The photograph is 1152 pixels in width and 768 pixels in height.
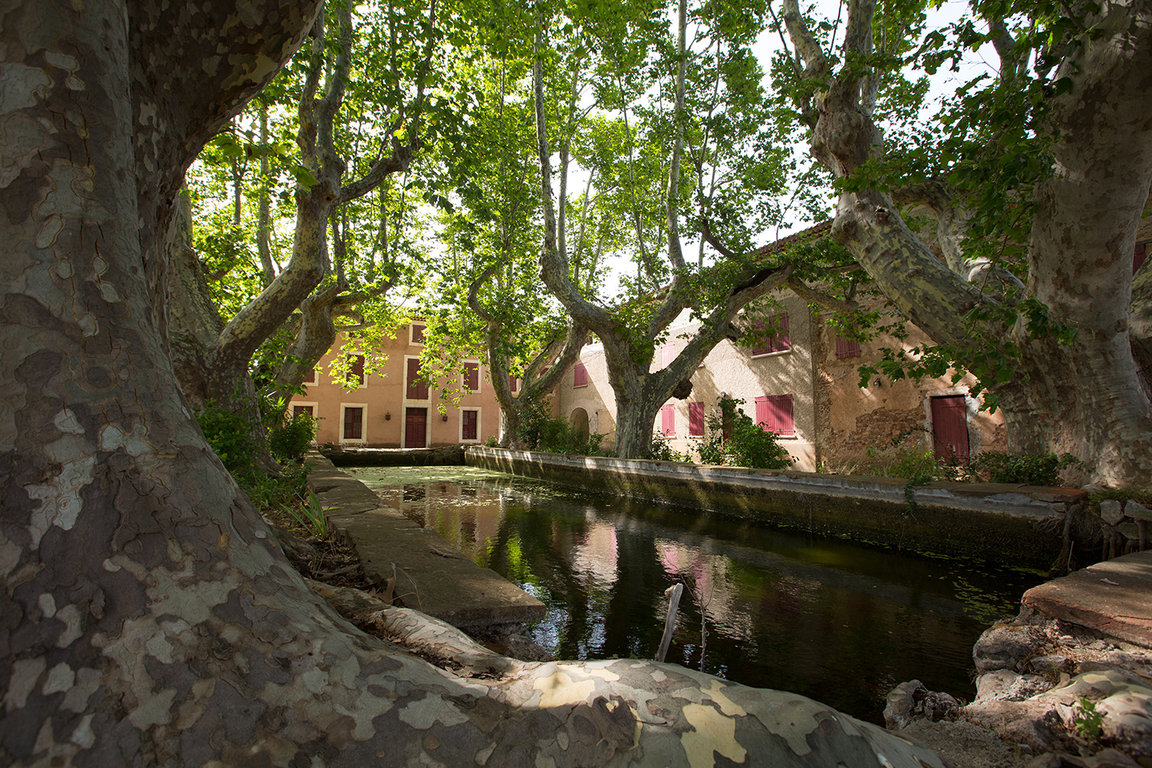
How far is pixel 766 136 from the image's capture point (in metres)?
10.7

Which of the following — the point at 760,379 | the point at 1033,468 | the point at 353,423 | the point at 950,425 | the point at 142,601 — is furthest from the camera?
the point at 353,423

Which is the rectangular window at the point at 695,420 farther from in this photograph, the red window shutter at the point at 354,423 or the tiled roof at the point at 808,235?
the red window shutter at the point at 354,423

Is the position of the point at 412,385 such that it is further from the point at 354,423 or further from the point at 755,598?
the point at 755,598

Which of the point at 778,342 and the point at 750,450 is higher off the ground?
the point at 778,342

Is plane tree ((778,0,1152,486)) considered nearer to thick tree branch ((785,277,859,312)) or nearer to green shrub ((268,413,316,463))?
thick tree branch ((785,277,859,312))

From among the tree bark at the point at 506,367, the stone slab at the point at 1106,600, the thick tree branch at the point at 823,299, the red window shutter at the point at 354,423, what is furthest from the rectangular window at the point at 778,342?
the red window shutter at the point at 354,423

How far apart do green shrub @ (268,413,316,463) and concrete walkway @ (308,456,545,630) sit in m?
5.81

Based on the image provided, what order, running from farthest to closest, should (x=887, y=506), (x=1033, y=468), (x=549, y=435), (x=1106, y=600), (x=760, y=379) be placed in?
(x=549, y=435) → (x=760, y=379) → (x=887, y=506) → (x=1033, y=468) → (x=1106, y=600)

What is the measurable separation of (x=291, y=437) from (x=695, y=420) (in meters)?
10.3

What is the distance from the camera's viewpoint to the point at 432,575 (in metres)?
2.67

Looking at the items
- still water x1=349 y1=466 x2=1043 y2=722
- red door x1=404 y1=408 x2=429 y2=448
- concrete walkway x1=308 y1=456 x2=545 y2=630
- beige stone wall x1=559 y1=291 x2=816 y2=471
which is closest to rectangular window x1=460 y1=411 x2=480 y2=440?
red door x1=404 y1=408 x2=429 y2=448

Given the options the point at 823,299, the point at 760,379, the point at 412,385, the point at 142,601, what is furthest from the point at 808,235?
the point at 412,385

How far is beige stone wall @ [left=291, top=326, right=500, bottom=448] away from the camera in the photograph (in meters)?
22.8

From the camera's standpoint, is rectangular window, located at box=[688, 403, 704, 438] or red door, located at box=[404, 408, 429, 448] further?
red door, located at box=[404, 408, 429, 448]
